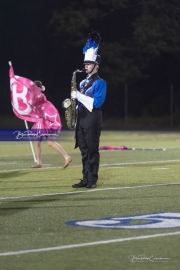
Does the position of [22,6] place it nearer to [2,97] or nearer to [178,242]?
[2,97]

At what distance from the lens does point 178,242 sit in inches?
319

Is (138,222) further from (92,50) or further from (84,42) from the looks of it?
(84,42)

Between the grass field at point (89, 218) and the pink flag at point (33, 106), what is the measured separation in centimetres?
88

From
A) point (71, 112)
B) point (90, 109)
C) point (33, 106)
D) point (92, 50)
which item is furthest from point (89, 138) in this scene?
point (33, 106)

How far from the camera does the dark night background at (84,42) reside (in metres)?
44.2

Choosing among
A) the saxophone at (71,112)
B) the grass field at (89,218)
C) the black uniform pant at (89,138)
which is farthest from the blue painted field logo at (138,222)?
the saxophone at (71,112)

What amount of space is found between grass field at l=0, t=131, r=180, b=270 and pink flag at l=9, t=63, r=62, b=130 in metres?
0.88

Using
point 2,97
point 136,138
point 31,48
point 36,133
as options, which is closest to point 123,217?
point 36,133

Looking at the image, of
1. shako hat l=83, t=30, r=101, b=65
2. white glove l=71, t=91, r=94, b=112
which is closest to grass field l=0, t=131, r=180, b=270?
white glove l=71, t=91, r=94, b=112

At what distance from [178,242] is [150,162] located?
1092 cm

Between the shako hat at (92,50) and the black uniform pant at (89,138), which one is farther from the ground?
the shako hat at (92,50)

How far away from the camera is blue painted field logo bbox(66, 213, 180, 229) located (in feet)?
30.0

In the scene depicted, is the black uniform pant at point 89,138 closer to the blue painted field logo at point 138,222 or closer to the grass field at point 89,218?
the grass field at point 89,218

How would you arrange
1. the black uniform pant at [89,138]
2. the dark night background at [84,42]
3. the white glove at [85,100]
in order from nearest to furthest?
the white glove at [85,100]
the black uniform pant at [89,138]
the dark night background at [84,42]
